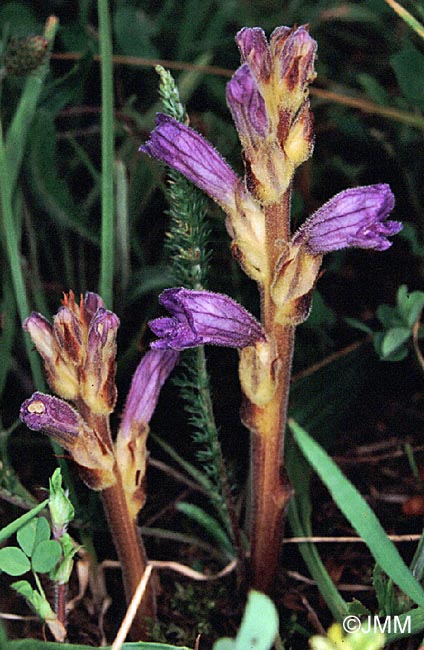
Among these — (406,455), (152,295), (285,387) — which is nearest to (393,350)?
(406,455)

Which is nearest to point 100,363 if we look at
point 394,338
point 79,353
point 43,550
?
point 79,353

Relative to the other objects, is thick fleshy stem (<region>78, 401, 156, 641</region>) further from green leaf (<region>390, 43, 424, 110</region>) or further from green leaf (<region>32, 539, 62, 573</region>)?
green leaf (<region>390, 43, 424, 110</region>)

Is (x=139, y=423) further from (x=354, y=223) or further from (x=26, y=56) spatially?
(x=26, y=56)

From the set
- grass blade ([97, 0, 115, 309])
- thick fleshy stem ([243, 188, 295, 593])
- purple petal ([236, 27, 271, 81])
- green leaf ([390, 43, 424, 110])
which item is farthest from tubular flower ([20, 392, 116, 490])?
green leaf ([390, 43, 424, 110])

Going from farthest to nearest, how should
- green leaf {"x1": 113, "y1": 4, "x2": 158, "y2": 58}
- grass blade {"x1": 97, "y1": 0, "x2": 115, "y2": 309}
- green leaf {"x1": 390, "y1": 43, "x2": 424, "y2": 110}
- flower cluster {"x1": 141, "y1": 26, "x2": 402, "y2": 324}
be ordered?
green leaf {"x1": 113, "y1": 4, "x2": 158, "y2": 58}, green leaf {"x1": 390, "y1": 43, "x2": 424, "y2": 110}, grass blade {"x1": 97, "y1": 0, "x2": 115, "y2": 309}, flower cluster {"x1": 141, "y1": 26, "x2": 402, "y2": 324}

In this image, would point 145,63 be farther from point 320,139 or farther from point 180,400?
point 180,400

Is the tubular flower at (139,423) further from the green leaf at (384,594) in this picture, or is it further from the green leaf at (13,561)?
the green leaf at (384,594)

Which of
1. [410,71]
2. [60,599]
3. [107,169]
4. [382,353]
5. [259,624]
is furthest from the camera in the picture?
[410,71]
